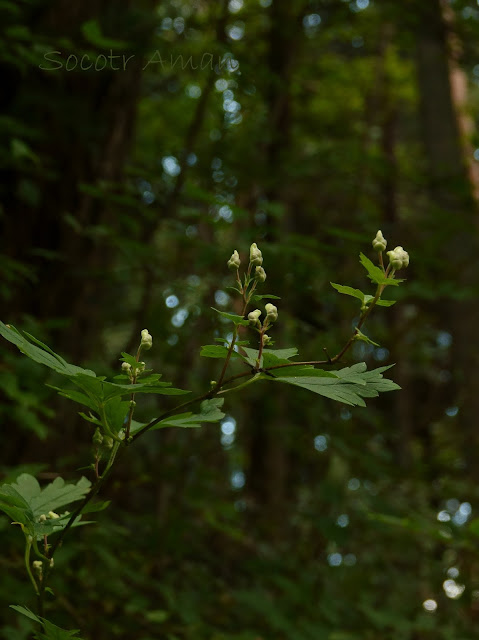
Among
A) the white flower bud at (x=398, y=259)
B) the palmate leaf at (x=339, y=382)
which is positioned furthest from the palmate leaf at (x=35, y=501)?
the white flower bud at (x=398, y=259)

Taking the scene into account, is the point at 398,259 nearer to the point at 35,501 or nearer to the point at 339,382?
the point at 339,382

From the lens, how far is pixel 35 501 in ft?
3.29

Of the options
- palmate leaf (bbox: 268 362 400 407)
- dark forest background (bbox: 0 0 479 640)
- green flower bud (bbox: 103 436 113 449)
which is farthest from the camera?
dark forest background (bbox: 0 0 479 640)

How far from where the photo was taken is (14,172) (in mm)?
2678

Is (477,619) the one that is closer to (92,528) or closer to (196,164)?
(92,528)

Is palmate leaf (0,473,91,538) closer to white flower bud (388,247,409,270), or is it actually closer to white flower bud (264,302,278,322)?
white flower bud (264,302,278,322)

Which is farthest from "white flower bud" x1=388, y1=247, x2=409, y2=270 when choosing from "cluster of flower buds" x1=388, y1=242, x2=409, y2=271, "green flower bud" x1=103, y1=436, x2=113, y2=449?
"green flower bud" x1=103, y1=436, x2=113, y2=449

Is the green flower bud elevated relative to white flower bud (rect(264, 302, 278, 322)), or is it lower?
lower

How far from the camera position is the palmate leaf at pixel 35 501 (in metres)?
0.89

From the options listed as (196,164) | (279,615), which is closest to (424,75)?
(196,164)

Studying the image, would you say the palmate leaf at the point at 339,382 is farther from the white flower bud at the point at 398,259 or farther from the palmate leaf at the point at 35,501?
the palmate leaf at the point at 35,501

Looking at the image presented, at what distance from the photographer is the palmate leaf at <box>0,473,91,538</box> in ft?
2.93

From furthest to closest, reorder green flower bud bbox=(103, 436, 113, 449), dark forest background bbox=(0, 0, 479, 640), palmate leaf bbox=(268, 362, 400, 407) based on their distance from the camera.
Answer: dark forest background bbox=(0, 0, 479, 640)
green flower bud bbox=(103, 436, 113, 449)
palmate leaf bbox=(268, 362, 400, 407)

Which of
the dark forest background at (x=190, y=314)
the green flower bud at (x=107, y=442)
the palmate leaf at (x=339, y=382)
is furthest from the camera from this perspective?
the dark forest background at (x=190, y=314)
